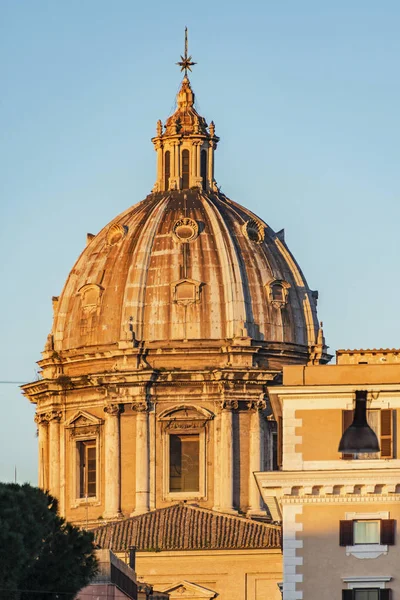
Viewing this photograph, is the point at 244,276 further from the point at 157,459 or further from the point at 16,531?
the point at 16,531

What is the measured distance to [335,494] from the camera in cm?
6378

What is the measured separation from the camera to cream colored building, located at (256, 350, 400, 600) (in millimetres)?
63250

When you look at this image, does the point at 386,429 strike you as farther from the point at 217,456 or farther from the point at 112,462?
the point at 112,462

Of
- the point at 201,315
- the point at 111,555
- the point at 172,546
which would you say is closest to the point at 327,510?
the point at 111,555

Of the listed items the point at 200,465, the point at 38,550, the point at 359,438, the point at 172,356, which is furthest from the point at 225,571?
the point at 359,438

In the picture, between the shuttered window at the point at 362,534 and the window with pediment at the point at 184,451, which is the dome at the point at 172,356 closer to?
the window with pediment at the point at 184,451

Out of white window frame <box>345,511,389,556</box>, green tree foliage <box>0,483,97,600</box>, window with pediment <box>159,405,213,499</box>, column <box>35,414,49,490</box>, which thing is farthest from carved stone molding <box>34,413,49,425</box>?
white window frame <box>345,511,389,556</box>

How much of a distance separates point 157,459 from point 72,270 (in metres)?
10.2

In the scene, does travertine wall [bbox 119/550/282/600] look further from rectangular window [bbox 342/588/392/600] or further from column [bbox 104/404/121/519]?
rectangular window [bbox 342/588/392/600]

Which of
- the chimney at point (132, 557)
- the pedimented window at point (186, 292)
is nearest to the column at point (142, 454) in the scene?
the pedimented window at point (186, 292)

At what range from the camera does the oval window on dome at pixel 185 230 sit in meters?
117

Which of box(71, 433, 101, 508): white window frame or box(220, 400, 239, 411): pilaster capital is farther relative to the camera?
box(71, 433, 101, 508): white window frame

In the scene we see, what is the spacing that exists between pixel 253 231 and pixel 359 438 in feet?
181

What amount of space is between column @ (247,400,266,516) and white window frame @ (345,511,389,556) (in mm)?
49901
